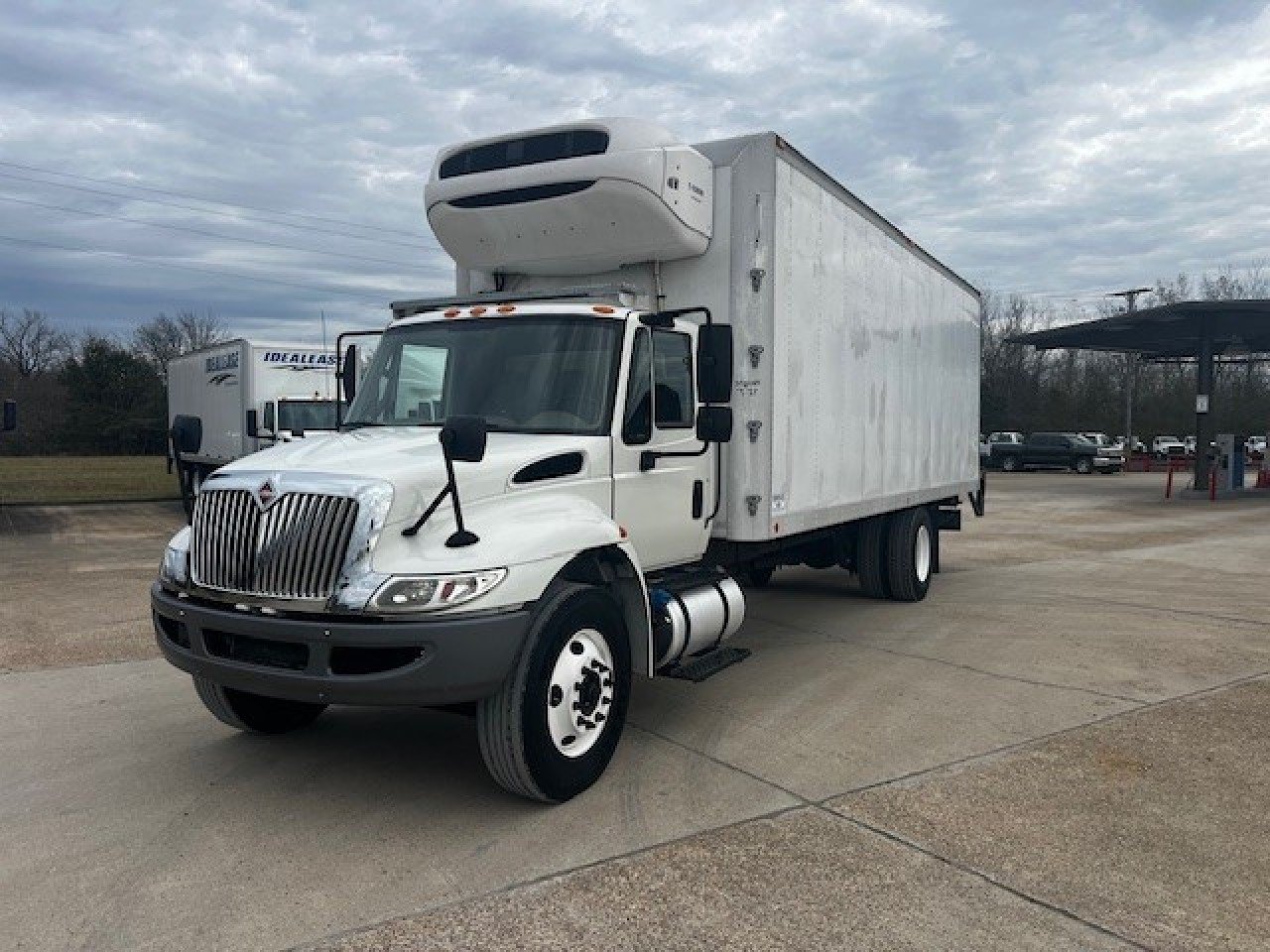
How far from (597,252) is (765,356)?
50.9 inches

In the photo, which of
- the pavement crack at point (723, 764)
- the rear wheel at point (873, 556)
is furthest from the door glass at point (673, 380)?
the rear wheel at point (873, 556)

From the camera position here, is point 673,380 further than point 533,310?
Yes

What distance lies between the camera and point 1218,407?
5869cm

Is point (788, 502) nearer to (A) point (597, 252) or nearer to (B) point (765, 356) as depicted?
(B) point (765, 356)

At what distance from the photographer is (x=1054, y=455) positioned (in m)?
42.4

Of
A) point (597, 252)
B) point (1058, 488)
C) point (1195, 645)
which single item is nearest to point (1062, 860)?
point (597, 252)

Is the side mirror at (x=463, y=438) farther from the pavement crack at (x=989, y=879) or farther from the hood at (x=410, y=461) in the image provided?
the pavement crack at (x=989, y=879)

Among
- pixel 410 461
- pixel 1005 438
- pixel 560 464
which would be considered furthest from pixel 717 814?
pixel 1005 438

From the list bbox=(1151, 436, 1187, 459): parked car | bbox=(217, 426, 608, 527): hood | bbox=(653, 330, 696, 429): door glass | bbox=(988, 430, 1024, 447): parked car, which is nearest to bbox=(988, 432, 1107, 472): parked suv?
bbox=(988, 430, 1024, 447): parked car

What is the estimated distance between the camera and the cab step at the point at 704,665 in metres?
5.66

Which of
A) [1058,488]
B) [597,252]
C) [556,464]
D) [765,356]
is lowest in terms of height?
[1058,488]

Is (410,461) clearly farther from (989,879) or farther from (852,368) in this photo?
(852,368)

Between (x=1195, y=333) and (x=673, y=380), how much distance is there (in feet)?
99.1

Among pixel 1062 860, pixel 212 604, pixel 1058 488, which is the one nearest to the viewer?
pixel 1062 860
